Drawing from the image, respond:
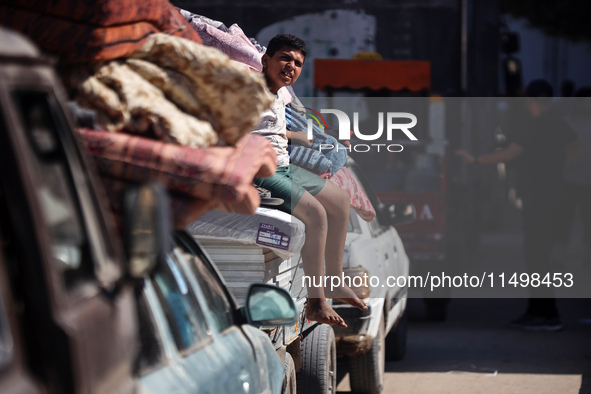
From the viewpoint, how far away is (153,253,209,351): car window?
2.90 m

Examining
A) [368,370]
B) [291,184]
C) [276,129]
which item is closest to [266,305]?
[276,129]

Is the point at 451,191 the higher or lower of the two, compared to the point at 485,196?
higher

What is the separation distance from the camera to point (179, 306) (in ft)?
9.89

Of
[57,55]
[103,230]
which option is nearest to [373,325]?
[57,55]

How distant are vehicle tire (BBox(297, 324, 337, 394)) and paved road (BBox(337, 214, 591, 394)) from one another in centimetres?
166

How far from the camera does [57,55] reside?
9.95 ft

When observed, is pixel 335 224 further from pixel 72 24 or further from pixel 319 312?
pixel 72 24

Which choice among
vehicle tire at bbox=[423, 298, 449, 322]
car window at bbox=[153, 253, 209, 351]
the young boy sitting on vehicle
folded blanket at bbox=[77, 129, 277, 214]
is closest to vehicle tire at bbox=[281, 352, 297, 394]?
the young boy sitting on vehicle

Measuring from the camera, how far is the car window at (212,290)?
11.3 feet

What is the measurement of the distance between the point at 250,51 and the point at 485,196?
14538 mm

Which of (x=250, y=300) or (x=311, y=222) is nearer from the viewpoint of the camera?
(x=250, y=300)

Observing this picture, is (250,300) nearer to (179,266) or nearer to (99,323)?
(179,266)

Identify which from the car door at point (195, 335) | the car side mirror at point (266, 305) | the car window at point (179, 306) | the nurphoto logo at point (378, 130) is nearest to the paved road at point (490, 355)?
the nurphoto logo at point (378, 130)

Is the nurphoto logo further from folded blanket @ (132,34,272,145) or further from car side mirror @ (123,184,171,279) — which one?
car side mirror @ (123,184,171,279)
